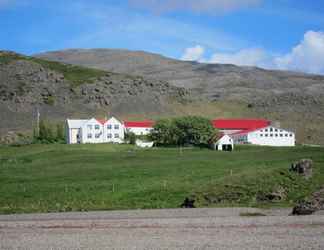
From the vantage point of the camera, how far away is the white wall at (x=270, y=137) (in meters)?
120

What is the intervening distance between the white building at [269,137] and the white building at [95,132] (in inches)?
1023

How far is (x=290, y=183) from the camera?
34844mm

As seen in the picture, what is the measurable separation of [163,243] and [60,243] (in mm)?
3584

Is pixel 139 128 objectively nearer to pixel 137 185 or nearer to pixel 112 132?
pixel 112 132

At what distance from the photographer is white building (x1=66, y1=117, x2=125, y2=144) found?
120062 millimetres

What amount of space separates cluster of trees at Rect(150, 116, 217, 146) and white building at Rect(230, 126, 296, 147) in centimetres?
1197

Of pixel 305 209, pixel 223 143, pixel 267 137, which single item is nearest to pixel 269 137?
pixel 267 137

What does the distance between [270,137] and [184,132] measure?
22338mm

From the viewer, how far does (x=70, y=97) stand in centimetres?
18400

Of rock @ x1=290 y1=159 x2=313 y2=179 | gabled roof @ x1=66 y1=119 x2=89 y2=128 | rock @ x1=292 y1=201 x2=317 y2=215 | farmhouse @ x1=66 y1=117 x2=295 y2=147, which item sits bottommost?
rock @ x1=292 y1=201 x2=317 y2=215

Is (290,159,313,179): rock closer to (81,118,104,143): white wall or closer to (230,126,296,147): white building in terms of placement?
(230,126,296,147): white building

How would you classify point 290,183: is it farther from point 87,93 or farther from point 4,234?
point 87,93

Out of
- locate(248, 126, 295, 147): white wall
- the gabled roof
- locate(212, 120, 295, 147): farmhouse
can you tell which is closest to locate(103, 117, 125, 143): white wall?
the gabled roof

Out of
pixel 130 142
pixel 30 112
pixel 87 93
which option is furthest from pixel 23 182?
pixel 87 93
